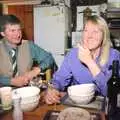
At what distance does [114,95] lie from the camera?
44.8 inches

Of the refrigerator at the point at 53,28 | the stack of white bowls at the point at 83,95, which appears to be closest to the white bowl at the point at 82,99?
the stack of white bowls at the point at 83,95

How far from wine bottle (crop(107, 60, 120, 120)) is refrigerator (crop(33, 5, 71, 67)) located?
2704 millimetres

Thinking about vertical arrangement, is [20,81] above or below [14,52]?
below

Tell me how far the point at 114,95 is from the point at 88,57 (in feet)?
1.54

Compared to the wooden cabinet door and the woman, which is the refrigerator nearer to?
the wooden cabinet door

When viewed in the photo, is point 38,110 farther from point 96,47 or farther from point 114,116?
point 96,47

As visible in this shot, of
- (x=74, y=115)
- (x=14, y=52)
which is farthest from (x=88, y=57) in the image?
(x=14, y=52)

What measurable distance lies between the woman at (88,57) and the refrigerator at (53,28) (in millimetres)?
2128

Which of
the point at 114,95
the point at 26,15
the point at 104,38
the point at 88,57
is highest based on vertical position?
the point at 26,15

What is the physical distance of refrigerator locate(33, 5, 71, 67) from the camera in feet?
12.6

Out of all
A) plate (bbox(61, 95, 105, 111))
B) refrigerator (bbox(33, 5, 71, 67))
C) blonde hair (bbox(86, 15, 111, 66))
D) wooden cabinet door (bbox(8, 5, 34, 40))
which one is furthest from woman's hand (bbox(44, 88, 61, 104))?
wooden cabinet door (bbox(8, 5, 34, 40))

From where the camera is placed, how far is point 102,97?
1.40 metres

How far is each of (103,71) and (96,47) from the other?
21cm

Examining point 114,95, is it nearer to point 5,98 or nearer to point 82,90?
point 82,90
